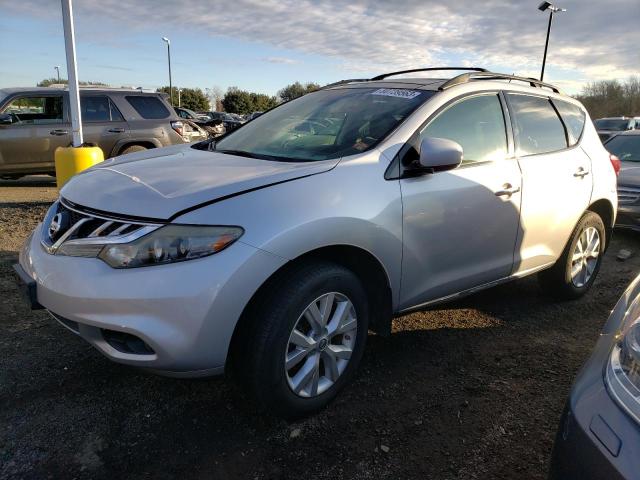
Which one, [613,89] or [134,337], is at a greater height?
[613,89]

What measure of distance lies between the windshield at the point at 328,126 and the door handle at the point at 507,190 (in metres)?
0.75

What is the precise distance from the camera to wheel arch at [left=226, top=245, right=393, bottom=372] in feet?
7.45

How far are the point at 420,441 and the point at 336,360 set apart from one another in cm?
55

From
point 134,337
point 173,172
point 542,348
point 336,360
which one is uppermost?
point 173,172

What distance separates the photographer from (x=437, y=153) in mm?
2672

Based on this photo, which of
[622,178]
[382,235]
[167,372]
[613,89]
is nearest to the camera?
[167,372]

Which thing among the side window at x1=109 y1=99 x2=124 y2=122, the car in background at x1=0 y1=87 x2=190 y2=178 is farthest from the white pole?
the side window at x1=109 y1=99 x2=124 y2=122

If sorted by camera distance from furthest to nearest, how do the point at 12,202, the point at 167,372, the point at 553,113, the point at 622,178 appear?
the point at 12,202, the point at 622,178, the point at 553,113, the point at 167,372

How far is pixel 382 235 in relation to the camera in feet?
8.51

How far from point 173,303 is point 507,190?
220 centimetres

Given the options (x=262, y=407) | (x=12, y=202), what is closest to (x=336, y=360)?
(x=262, y=407)

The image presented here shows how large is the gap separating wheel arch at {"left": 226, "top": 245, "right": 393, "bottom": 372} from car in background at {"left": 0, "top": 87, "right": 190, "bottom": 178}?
22.1 feet

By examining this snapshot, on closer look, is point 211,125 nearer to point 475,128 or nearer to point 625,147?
point 625,147

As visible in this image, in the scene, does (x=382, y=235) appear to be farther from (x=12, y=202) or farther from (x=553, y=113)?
(x=12, y=202)
